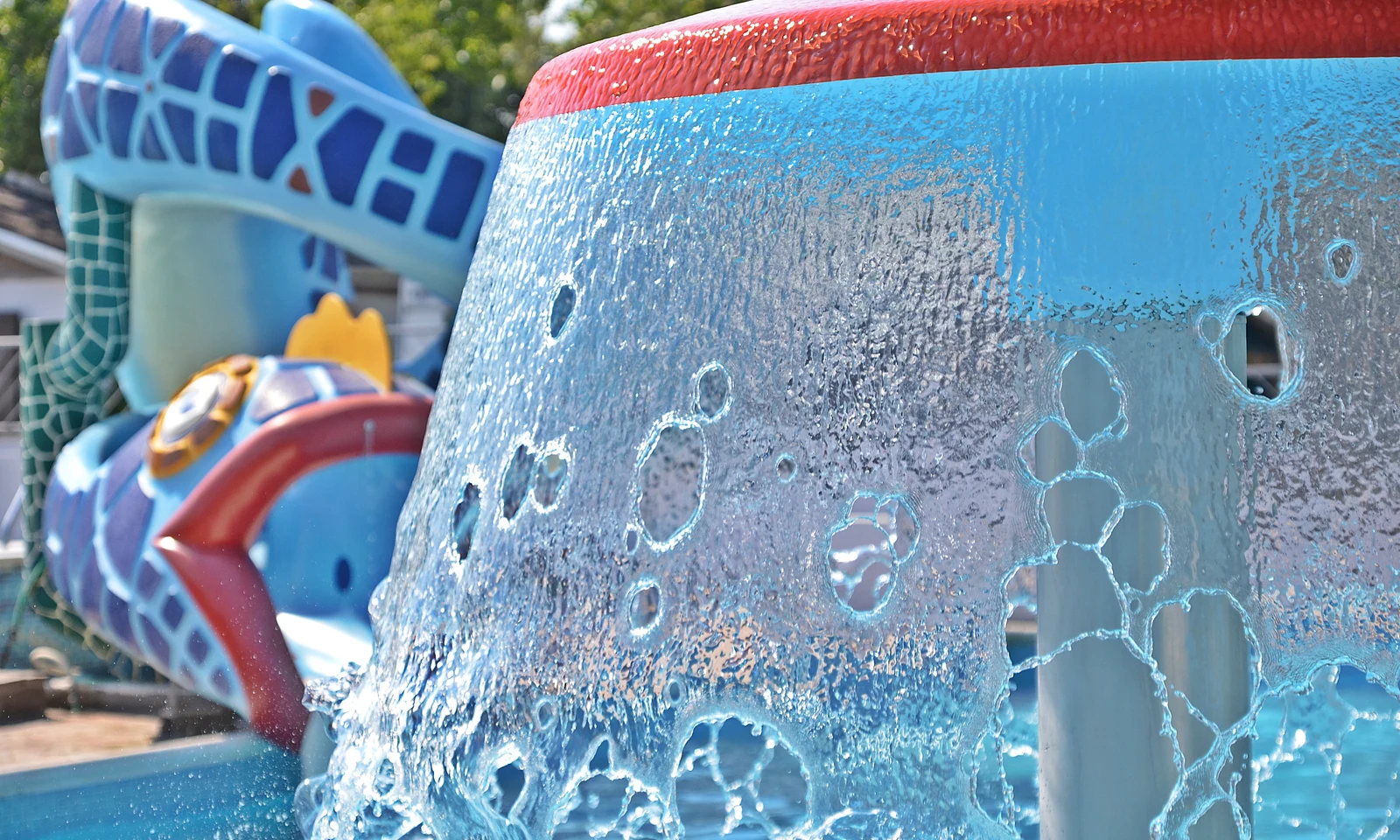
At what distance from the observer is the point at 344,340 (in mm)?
5188

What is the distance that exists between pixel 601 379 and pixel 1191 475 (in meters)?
0.65

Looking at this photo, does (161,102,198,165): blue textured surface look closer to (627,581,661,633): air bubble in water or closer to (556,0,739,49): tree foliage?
(627,581,661,633): air bubble in water

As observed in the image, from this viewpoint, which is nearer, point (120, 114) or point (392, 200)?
point (392, 200)

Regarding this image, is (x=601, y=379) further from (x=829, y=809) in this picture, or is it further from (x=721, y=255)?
(x=829, y=809)

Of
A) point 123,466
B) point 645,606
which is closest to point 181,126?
point 123,466

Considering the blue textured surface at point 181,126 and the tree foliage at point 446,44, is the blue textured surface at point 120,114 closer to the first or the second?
the blue textured surface at point 181,126

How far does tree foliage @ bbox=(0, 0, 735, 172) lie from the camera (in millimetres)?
15734

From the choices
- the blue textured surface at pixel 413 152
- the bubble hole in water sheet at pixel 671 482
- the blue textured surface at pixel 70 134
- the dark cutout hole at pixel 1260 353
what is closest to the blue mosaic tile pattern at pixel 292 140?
the blue textured surface at pixel 413 152

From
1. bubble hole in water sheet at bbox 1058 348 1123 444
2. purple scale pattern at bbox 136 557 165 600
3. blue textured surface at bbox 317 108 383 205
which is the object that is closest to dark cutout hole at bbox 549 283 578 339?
bubble hole in water sheet at bbox 1058 348 1123 444

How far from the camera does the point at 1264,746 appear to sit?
4477mm

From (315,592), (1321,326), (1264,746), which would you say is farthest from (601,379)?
(1264,746)

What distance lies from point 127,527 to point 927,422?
3.70 m

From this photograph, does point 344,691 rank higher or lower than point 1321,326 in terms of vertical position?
lower

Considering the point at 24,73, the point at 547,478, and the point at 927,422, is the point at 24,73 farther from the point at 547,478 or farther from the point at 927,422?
the point at 927,422
